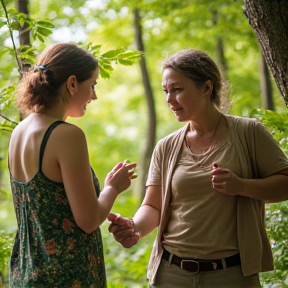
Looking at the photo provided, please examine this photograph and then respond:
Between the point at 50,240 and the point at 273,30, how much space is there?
1.60 meters

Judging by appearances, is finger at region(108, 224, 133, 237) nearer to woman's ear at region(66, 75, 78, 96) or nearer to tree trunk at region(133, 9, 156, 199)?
woman's ear at region(66, 75, 78, 96)

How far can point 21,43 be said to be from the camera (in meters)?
3.47

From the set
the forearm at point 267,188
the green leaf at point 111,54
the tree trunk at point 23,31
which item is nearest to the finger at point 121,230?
the forearm at point 267,188

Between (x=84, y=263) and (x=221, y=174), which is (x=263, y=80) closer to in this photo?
(x=221, y=174)

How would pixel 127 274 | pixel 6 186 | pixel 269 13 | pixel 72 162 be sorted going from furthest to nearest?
pixel 6 186
pixel 127 274
pixel 269 13
pixel 72 162

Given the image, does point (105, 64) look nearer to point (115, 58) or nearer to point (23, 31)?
A: point (115, 58)

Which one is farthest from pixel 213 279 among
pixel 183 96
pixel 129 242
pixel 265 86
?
pixel 265 86

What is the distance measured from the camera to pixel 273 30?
273 cm

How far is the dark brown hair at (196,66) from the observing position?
254 cm

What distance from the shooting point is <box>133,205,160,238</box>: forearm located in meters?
2.60

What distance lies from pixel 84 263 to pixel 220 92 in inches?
45.9

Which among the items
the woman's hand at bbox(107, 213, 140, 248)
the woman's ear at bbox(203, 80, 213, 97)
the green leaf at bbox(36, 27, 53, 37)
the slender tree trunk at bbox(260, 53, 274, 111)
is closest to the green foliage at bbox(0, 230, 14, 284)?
the woman's hand at bbox(107, 213, 140, 248)

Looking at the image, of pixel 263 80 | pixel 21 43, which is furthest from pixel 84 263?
pixel 263 80

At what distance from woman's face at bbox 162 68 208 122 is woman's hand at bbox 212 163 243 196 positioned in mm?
355
